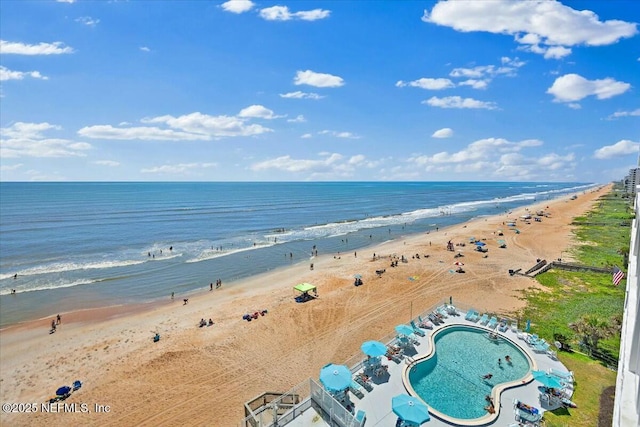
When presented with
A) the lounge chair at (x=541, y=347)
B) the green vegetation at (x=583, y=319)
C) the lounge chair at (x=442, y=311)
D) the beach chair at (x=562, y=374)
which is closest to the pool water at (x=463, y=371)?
the lounge chair at (x=541, y=347)

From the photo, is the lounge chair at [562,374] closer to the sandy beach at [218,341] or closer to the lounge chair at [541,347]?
the lounge chair at [541,347]

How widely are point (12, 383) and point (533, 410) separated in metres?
29.2

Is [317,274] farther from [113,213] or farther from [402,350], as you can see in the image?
[113,213]

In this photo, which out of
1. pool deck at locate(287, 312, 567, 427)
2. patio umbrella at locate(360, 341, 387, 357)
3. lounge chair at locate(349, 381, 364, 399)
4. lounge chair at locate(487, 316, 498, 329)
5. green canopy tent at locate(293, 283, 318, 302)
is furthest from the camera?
green canopy tent at locate(293, 283, 318, 302)

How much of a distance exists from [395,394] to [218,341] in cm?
1395

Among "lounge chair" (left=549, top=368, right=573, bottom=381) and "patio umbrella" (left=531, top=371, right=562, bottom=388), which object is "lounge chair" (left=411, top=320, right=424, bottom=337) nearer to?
"patio umbrella" (left=531, top=371, right=562, bottom=388)

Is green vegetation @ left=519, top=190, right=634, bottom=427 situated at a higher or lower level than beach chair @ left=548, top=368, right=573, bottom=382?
lower

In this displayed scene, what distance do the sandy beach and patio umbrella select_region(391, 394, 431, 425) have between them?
6949 mm

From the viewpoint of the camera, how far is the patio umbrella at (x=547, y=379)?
1512cm

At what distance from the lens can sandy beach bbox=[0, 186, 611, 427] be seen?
1774 centimetres

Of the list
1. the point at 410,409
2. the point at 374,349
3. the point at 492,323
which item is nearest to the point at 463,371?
the point at 374,349

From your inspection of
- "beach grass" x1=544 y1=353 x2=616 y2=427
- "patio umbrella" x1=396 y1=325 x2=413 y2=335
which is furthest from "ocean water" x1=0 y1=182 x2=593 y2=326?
"beach grass" x1=544 y1=353 x2=616 y2=427

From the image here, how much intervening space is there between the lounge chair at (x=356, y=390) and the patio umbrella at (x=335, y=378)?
0.47 meters

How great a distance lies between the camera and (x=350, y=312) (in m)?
27.8
